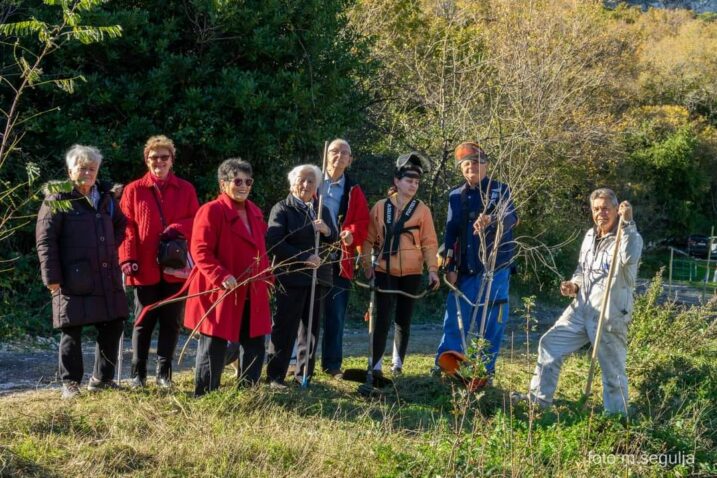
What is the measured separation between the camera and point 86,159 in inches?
234

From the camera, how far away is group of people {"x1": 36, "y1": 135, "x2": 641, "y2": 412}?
5.99m

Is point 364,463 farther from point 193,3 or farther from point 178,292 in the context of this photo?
point 193,3

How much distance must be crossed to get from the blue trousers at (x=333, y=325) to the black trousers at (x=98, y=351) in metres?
1.98

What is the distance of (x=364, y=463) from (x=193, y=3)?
758 centimetres

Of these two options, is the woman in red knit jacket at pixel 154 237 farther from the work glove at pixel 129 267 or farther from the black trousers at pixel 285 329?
the black trousers at pixel 285 329

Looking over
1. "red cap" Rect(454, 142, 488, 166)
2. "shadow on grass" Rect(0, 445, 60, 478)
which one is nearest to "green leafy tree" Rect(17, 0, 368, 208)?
"red cap" Rect(454, 142, 488, 166)

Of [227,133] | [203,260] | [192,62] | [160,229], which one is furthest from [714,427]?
[192,62]

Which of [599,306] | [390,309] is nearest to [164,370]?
[390,309]

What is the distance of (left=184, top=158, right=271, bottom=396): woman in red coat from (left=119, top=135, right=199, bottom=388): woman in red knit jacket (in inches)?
22.9

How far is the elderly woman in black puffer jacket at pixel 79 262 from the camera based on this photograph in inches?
232

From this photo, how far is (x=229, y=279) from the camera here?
5.78 meters

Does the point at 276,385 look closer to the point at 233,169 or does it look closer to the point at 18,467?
the point at 233,169

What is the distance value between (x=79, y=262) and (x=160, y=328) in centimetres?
99

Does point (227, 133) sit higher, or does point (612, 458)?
point (227, 133)
